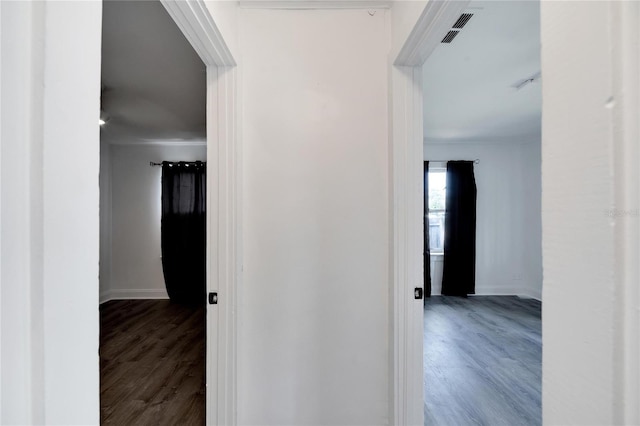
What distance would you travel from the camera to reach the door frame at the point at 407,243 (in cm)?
134

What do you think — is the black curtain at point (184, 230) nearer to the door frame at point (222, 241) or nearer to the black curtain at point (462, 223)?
the door frame at point (222, 241)

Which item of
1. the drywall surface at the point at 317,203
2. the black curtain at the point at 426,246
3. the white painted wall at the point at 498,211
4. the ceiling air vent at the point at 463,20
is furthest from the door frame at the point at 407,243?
the white painted wall at the point at 498,211

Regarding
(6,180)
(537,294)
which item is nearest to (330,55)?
(6,180)

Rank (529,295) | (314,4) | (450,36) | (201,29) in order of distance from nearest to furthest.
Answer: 1. (201,29)
2. (314,4)
3. (450,36)
4. (529,295)

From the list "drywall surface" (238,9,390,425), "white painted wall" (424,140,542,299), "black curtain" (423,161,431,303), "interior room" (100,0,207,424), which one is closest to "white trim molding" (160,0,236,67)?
"drywall surface" (238,9,390,425)

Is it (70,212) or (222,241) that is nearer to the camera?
(70,212)

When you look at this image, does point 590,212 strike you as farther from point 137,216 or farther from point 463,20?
point 137,216

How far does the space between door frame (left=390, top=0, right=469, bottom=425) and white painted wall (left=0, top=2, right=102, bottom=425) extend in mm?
1188

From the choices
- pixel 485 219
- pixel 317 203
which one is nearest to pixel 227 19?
pixel 317 203

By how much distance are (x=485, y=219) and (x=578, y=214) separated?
508 centimetres

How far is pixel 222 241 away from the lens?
1363mm

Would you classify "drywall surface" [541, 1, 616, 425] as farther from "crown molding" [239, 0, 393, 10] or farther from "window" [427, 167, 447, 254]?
"window" [427, 167, 447, 254]

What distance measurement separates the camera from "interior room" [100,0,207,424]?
193 centimetres

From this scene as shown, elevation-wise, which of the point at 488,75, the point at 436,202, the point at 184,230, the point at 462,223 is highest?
the point at 488,75
